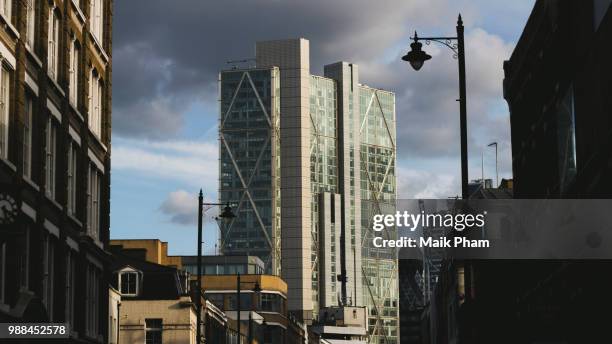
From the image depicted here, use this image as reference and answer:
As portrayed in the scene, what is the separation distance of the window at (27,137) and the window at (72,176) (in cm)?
703

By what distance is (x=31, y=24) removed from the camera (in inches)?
1646

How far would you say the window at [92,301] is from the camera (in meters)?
52.5

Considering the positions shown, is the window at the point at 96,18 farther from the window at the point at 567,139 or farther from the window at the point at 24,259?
the window at the point at 567,139

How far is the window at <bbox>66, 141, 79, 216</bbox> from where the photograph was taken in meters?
48.6

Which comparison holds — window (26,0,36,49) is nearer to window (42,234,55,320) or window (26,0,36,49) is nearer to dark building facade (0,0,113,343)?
dark building facade (0,0,113,343)

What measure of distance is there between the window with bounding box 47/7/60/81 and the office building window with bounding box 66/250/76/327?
7.09m

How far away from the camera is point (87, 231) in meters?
51.8

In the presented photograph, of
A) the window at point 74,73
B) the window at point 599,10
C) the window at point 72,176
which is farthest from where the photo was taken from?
the window at point 74,73

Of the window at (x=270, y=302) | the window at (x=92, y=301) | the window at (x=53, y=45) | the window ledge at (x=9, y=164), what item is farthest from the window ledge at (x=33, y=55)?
the window at (x=270, y=302)

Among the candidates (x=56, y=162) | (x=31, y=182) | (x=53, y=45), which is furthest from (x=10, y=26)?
(x=56, y=162)

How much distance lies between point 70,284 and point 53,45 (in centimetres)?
944

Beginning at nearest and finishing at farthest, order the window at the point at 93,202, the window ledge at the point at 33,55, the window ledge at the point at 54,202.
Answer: the window ledge at the point at 33,55 < the window ledge at the point at 54,202 < the window at the point at 93,202

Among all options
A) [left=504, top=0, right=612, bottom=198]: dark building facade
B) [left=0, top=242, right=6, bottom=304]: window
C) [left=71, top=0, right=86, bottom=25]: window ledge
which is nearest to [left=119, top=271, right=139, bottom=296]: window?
[left=504, top=0, right=612, bottom=198]: dark building facade

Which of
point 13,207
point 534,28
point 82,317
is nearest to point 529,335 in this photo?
point 534,28
